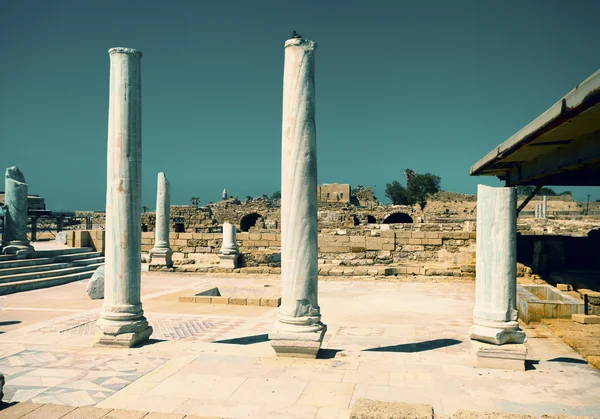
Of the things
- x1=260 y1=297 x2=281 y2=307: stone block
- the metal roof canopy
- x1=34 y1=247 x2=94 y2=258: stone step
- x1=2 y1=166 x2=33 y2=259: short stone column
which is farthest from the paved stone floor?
x1=34 y1=247 x2=94 y2=258: stone step

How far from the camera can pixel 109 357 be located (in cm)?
678

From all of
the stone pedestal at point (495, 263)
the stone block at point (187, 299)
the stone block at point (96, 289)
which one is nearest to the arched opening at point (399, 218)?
the stone block at point (187, 299)

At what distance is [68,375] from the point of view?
6016 mm

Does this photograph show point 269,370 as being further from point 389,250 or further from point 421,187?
point 421,187

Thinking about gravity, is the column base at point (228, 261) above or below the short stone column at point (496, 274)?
below

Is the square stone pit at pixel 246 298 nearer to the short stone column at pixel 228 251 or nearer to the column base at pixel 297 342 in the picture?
the column base at pixel 297 342

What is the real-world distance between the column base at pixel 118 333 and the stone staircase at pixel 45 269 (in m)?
7.44

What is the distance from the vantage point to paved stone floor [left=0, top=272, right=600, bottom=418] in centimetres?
509

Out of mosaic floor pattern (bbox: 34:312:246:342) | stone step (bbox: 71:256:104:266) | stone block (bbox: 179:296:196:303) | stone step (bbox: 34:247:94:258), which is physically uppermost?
stone step (bbox: 34:247:94:258)

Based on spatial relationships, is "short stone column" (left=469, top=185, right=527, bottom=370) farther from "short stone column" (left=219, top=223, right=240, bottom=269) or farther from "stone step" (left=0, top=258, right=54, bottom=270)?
"stone step" (left=0, top=258, right=54, bottom=270)

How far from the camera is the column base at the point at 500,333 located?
6.32 m

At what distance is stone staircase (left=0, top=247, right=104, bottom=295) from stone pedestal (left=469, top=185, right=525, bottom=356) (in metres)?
12.0

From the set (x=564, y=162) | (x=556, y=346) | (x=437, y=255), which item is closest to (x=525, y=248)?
(x=437, y=255)

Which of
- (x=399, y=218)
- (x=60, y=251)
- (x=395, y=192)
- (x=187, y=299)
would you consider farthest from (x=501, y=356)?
(x=395, y=192)
